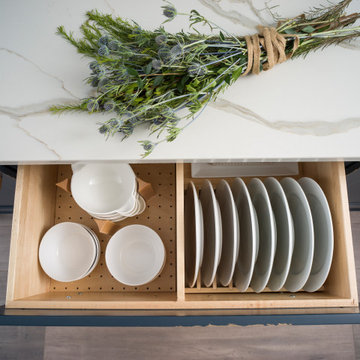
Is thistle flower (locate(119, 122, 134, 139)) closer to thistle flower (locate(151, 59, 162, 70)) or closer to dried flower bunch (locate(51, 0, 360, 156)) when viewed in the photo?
dried flower bunch (locate(51, 0, 360, 156))

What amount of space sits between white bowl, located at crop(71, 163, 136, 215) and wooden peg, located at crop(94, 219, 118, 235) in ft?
0.12

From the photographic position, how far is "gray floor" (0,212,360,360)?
58.8 inches

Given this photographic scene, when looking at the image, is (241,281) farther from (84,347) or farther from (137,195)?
(84,347)

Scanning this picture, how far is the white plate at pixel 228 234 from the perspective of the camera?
0.83 m

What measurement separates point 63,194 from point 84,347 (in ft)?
2.97

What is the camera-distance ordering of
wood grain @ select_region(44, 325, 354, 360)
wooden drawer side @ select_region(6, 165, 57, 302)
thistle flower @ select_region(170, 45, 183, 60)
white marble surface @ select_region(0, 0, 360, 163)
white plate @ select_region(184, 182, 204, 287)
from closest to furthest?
thistle flower @ select_region(170, 45, 183, 60), white marble surface @ select_region(0, 0, 360, 163), wooden drawer side @ select_region(6, 165, 57, 302), white plate @ select_region(184, 182, 204, 287), wood grain @ select_region(44, 325, 354, 360)

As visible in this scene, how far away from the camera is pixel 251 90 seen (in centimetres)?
→ 78

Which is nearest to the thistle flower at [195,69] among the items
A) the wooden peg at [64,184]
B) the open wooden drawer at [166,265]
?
the open wooden drawer at [166,265]

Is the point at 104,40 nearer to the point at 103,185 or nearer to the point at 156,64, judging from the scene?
the point at 156,64

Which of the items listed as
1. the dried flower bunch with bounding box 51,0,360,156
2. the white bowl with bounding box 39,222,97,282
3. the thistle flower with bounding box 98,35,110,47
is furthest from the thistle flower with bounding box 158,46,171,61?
the white bowl with bounding box 39,222,97,282

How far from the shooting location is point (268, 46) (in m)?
0.71

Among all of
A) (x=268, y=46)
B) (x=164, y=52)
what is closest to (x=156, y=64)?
(x=164, y=52)

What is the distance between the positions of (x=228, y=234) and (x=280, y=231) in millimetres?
156

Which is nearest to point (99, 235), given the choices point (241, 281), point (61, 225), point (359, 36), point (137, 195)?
point (61, 225)
